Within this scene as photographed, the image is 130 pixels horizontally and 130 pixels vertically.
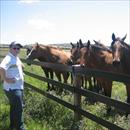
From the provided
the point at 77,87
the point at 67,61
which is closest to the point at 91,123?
the point at 77,87

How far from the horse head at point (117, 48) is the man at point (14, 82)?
2.92m

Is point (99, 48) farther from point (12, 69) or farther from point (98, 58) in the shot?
point (12, 69)

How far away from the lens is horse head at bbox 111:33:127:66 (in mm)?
8565

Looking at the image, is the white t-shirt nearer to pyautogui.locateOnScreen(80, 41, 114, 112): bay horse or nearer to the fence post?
the fence post

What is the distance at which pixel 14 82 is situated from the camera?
6.68 metres

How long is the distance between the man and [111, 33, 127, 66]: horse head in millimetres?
2921

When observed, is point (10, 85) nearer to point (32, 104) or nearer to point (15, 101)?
point (15, 101)

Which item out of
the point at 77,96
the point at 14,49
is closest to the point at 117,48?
the point at 77,96

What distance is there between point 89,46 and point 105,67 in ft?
4.48

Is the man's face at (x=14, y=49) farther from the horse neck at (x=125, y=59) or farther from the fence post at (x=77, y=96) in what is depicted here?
the horse neck at (x=125, y=59)

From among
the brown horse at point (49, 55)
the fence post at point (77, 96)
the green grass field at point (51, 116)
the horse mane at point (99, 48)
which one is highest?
the horse mane at point (99, 48)

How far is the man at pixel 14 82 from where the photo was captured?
261 inches

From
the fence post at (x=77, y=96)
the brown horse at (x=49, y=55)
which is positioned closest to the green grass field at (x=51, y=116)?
the fence post at (x=77, y=96)

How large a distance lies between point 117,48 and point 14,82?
134 inches
